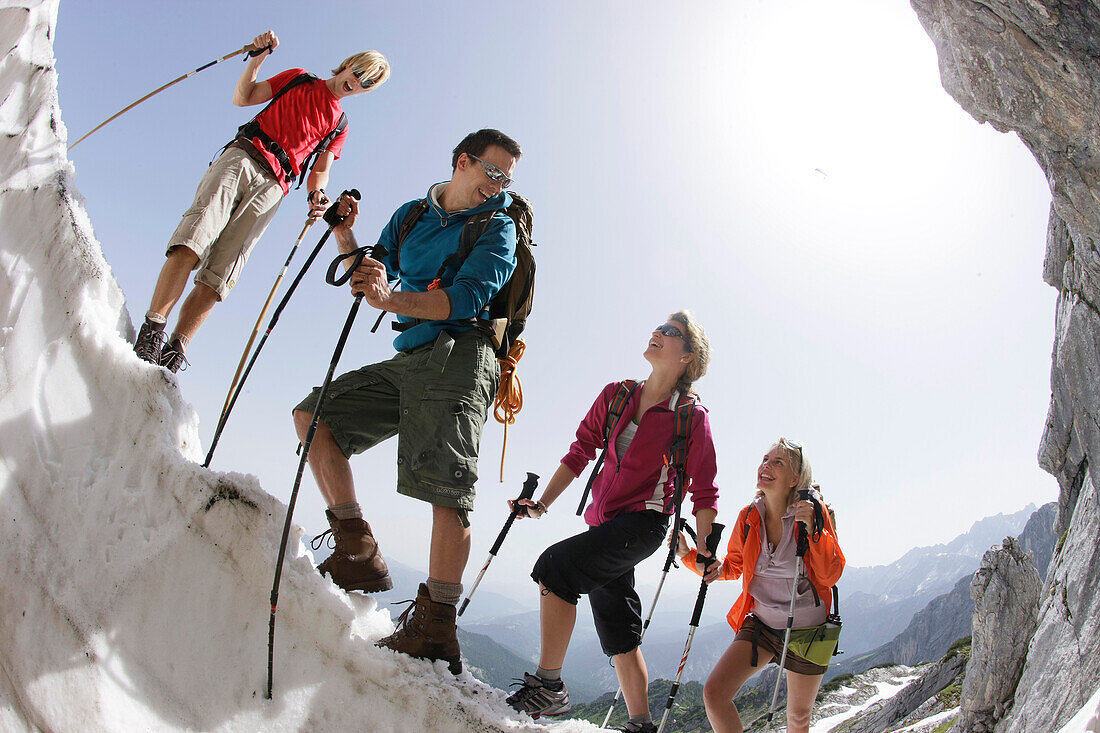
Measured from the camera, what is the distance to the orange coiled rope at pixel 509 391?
489cm

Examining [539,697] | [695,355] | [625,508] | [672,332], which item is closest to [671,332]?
[672,332]

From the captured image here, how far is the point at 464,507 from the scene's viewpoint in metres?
3.94

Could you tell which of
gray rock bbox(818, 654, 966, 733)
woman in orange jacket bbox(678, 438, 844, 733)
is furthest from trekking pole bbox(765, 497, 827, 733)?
gray rock bbox(818, 654, 966, 733)

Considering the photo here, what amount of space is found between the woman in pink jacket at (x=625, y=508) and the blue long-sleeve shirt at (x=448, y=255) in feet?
6.69

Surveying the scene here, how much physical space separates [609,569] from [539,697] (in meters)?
1.08

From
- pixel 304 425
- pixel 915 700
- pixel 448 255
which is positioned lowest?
pixel 915 700

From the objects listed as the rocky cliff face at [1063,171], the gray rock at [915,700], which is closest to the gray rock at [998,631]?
the rocky cliff face at [1063,171]

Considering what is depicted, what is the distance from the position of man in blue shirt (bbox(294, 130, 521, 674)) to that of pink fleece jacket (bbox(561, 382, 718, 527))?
1685 mm

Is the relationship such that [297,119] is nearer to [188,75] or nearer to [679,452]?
[188,75]

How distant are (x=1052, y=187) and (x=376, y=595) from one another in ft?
32.8

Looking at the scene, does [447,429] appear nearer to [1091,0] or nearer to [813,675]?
[813,675]

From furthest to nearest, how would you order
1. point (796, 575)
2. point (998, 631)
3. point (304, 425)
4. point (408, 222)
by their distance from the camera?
point (998, 631), point (796, 575), point (408, 222), point (304, 425)

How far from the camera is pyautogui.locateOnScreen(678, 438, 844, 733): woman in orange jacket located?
5.52 m

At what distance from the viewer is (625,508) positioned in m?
5.32
